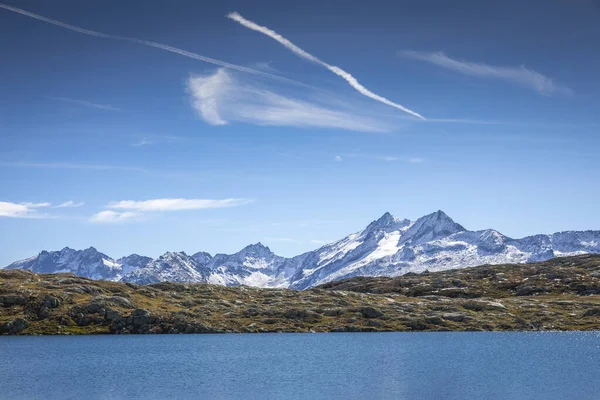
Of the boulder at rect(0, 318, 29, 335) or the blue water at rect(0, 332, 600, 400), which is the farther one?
the boulder at rect(0, 318, 29, 335)

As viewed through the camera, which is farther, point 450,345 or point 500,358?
point 450,345

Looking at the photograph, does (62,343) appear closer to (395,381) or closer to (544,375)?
(395,381)

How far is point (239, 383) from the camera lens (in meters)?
90.4

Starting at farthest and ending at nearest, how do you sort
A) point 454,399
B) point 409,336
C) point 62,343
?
point 409,336 < point 62,343 < point 454,399

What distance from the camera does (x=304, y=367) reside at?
109125mm

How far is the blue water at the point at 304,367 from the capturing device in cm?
8100

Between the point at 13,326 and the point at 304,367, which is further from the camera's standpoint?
the point at 13,326

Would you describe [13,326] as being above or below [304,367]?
below

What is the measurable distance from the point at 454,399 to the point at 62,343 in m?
125

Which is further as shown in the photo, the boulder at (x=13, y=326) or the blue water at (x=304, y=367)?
the boulder at (x=13, y=326)

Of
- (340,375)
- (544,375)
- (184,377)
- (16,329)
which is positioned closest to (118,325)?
(16,329)

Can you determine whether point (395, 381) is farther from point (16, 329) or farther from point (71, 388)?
point (16, 329)

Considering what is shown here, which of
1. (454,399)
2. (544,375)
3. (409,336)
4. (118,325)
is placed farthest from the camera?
(118,325)

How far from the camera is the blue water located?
81.0 metres
